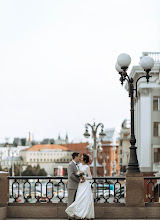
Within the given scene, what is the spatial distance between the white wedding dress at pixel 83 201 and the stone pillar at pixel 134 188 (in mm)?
1918

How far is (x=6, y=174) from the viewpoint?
14734 mm

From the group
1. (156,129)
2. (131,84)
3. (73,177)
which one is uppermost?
(131,84)

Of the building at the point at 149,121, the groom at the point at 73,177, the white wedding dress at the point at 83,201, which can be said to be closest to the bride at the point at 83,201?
the white wedding dress at the point at 83,201

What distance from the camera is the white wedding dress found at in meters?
12.8

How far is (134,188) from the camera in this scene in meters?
14.5

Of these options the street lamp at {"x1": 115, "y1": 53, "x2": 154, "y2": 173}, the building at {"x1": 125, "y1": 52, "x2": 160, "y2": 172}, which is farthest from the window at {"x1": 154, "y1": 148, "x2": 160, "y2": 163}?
the street lamp at {"x1": 115, "y1": 53, "x2": 154, "y2": 173}

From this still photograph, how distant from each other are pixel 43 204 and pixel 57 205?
0.41m

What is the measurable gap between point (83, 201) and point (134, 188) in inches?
85.9

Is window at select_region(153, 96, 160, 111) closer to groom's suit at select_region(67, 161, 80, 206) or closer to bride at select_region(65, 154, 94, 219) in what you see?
groom's suit at select_region(67, 161, 80, 206)

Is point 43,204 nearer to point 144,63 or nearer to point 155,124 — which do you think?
point 144,63

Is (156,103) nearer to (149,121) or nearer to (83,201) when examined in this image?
(149,121)

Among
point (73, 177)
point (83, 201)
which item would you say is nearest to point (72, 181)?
point (73, 177)

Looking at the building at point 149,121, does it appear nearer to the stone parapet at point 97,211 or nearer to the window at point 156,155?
the window at point 156,155

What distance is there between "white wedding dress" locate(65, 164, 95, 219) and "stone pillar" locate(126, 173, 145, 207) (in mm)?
1918
